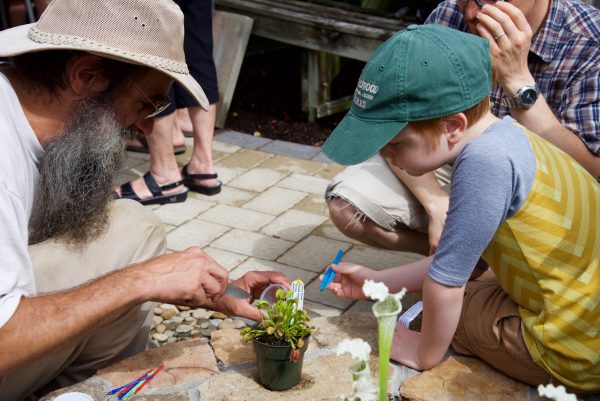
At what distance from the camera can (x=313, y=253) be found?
12.9 ft

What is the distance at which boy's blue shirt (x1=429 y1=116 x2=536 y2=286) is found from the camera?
217cm

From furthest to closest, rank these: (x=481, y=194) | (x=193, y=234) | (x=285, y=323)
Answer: (x=193, y=234) → (x=285, y=323) → (x=481, y=194)

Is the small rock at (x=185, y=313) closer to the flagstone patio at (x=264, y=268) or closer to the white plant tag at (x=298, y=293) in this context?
the flagstone patio at (x=264, y=268)

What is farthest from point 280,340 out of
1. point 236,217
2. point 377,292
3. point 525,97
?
point 236,217

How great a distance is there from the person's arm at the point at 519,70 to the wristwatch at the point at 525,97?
0.02 metres

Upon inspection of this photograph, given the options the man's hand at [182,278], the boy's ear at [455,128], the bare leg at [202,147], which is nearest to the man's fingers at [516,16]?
the boy's ear at [455,128]

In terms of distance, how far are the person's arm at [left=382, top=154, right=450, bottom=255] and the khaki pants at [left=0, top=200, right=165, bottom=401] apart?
41.6 inches

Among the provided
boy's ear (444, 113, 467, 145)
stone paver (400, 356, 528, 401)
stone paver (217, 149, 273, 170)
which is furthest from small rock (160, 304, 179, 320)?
stone paver (217, 149, 273, 170)

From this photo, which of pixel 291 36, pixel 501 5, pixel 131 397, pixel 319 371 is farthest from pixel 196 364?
pixel 291 36

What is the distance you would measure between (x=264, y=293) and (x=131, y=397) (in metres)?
0.58

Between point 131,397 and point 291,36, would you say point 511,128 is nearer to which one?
point 131,397

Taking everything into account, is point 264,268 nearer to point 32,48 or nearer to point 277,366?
point 277,366

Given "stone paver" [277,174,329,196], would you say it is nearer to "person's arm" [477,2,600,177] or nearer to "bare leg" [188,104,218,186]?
"bare leg" [188,104,218,186]

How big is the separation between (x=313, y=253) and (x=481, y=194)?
6.01 ft
